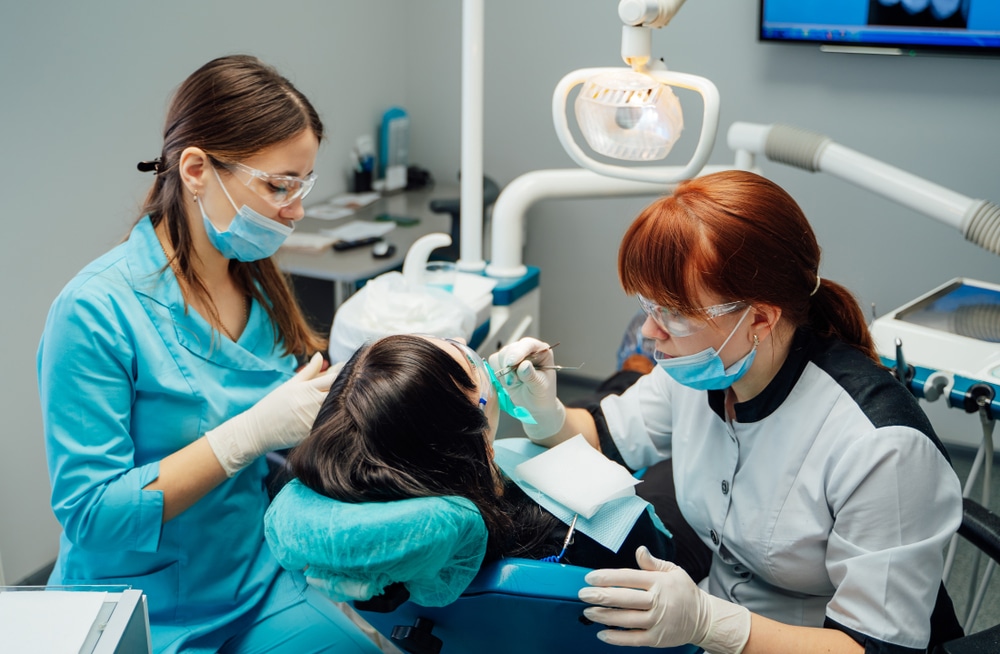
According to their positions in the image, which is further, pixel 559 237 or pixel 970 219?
pixel 559 237

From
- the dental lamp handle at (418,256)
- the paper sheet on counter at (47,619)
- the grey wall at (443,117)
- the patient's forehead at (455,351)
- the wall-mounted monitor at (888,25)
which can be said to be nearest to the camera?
the paper sheet on counter at (47,619)

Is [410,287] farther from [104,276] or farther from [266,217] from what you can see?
[104,276]

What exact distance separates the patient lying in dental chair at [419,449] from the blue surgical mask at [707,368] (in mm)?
231

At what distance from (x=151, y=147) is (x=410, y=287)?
1.05 m

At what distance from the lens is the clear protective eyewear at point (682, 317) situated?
1.25 m

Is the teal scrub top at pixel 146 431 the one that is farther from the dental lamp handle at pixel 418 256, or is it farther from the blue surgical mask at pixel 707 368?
the blue surgical mask at pixel 707 368

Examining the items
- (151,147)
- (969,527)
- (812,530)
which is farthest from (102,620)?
(151,147)

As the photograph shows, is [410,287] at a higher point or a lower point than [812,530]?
higher

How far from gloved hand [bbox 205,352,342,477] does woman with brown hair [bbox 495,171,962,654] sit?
348 mm

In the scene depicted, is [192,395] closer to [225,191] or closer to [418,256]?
[225,191]

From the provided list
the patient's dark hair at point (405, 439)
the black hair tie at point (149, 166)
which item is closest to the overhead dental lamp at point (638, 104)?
the patient's dark hair at point (405, 439)

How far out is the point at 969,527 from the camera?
1.43 meters

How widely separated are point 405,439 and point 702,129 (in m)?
0.86

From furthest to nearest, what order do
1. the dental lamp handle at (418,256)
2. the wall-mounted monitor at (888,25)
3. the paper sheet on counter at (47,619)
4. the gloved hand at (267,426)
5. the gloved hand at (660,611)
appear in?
the wall-mounted monitor at (888,25)
the dental lamp handle at (418,256)
the gloved hand at (267,426)
the gloved hand at (660,611)
the paper sheet on counter at (47,619)
